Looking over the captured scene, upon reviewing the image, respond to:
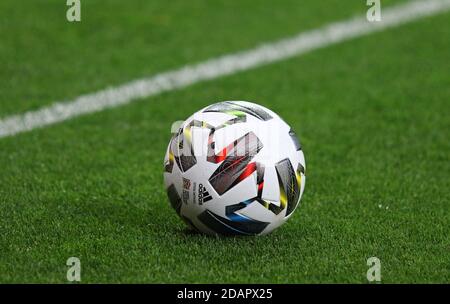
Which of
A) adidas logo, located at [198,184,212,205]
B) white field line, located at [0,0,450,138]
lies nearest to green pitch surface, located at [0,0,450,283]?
white field line, located at [0,0,450,138]

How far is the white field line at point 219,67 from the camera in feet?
28.0

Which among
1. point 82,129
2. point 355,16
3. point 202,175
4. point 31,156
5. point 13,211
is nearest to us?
point 202,175

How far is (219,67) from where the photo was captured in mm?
10242

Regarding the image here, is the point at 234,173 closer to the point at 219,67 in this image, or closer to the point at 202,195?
the point at 202,195

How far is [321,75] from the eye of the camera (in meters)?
10.0

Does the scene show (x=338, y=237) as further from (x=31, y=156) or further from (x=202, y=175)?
(x=31, y=156)

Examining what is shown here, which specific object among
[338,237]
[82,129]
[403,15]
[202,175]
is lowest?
[338,237]

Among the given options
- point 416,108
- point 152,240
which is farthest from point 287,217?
point 416,108

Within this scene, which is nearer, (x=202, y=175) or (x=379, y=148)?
(x=202, y=175)

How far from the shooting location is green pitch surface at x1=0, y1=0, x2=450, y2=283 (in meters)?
5.41

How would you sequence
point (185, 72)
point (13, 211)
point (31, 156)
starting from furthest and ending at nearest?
1. point (185, 72)
2. point (31, 156)
3. point (13, 211)

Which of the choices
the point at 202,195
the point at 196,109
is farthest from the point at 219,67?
the point at 202,195

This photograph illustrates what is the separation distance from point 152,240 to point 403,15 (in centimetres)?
757

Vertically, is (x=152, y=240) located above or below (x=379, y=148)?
below
